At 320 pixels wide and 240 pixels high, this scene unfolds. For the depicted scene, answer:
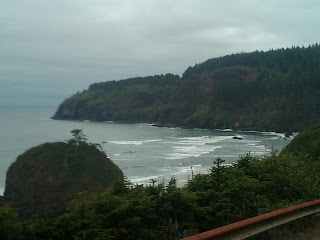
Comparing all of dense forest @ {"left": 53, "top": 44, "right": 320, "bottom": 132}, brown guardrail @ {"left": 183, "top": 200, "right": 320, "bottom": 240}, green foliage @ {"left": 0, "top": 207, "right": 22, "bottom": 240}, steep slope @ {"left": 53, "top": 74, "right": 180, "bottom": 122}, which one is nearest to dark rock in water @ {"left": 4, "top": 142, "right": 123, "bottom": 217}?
green foliage @ {"left": 0, "top": 207, "right": 22, "bottom": 240}

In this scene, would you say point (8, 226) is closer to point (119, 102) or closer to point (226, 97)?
point (226, 97)

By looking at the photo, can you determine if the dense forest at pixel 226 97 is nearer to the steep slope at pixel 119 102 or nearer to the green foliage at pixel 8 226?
the steep slope at pixel 119 102

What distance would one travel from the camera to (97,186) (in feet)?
28.1

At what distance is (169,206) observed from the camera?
20.1ft

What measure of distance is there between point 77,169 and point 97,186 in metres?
0.59

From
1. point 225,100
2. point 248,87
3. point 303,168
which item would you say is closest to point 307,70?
point 248,87

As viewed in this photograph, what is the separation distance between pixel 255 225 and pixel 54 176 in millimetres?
4566

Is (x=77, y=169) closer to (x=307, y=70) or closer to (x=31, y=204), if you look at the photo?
(x=31, y=204)

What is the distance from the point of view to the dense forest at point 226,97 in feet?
308

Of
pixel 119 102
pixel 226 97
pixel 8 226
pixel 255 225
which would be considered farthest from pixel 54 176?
pixel 119 102

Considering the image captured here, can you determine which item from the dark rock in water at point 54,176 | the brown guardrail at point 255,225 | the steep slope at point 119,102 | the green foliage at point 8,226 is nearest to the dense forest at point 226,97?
the steep slope at point 119,102

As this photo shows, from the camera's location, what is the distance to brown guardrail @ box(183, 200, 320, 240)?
4096 millimetres

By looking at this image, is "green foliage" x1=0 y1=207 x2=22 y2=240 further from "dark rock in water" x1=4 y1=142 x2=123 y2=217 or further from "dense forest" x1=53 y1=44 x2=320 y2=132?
"dense forest" x1=53 y1=44 x2=320 y2=132

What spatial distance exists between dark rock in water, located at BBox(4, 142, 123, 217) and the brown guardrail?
328cm
